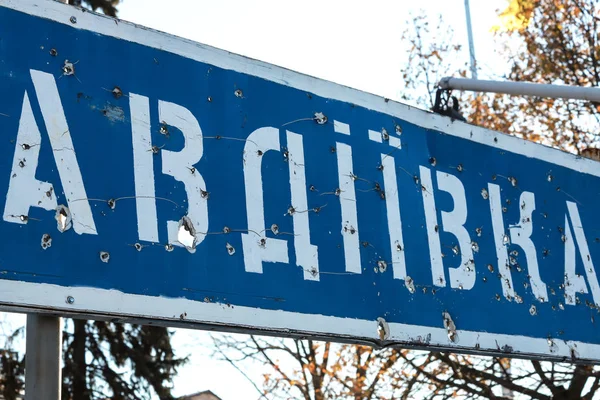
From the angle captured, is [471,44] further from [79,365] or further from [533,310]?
[533,310]

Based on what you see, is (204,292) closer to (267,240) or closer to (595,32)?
(267,240)

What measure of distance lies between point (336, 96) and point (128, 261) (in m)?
0.89

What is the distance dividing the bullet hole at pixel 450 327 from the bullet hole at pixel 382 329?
0.22m

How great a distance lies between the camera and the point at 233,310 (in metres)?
2.20

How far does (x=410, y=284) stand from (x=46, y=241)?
1.04m

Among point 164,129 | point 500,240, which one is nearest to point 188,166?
point 164,129

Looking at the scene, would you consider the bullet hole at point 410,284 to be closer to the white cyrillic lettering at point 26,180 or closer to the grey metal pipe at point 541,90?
the white cyrillic lettering at point 26,180

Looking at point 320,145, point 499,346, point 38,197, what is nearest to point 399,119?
point 320,145

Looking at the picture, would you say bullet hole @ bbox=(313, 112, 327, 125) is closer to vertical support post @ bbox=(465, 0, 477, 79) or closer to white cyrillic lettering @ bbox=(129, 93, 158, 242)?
white cyrillic lettering @ bbox=(129, 93, 158, 242)

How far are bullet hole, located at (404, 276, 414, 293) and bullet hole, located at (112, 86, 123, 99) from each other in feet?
2.93

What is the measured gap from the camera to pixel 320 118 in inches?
104

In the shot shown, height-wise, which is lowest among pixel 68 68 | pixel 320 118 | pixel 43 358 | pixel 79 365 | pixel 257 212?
pixel 43 358

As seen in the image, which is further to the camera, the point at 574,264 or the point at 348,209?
the point at 574,264

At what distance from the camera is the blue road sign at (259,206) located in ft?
6.61
